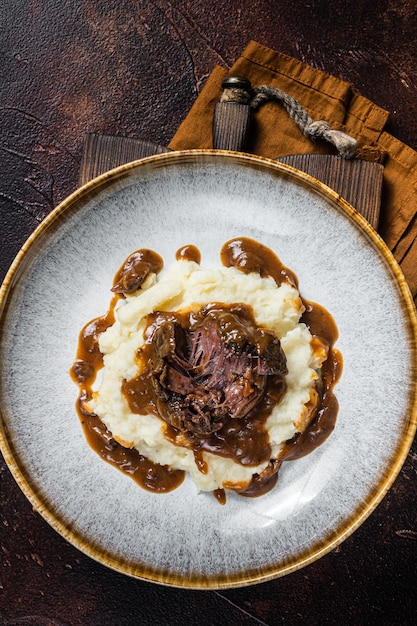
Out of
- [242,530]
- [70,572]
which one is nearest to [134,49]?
[242,530]

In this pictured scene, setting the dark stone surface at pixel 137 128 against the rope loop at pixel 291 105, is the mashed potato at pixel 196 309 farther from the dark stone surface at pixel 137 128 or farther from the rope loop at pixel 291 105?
the dark stone surface at pixel 137 128

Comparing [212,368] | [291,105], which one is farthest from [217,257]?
[291,105]

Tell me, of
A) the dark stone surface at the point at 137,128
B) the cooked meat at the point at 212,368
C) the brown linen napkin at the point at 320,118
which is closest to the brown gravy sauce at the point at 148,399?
the cooked meat at the point at 212,368

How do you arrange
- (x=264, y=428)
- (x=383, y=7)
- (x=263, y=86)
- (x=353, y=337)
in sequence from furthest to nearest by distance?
(x=383, y=7), (x=263, y=86), (x=353, y=337), (x=264, y=428)

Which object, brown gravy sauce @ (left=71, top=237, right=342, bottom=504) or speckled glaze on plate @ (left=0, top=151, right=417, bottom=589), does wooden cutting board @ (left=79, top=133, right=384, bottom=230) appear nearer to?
speckled glaze on plate @ (left=0, top=151, right=417, bottom=589)

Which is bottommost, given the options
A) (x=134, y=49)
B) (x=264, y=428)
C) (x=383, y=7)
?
(x=264, y=428)

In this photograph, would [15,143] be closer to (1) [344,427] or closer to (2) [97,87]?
(2) [97,87]
